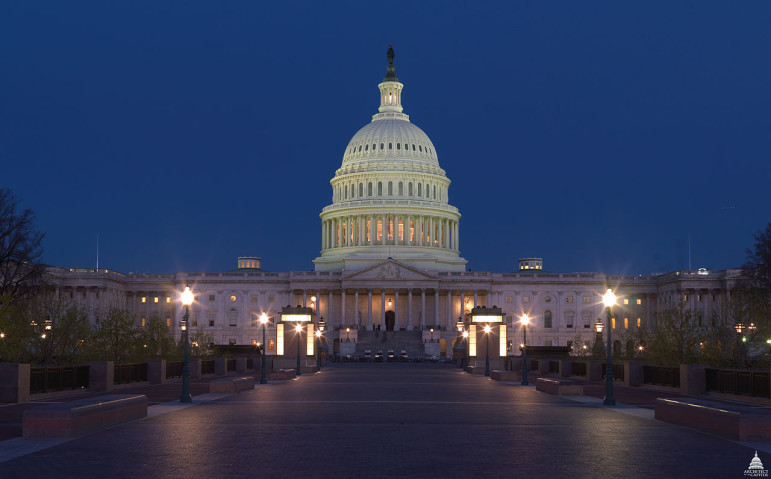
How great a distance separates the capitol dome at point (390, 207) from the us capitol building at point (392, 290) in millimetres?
292

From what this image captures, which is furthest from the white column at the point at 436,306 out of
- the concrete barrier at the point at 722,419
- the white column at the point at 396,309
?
the concrete barrier at the point at 722,419

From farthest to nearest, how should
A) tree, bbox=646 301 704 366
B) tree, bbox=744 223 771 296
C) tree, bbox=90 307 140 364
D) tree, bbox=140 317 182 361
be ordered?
tree, bbox=744 223 771 296 < tree, bbox=140 317 182 361 < tree, bbox=90 307 140 364 < tree, bbox=646 301 704 366

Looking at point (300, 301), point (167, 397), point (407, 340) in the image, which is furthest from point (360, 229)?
point (167, 397)

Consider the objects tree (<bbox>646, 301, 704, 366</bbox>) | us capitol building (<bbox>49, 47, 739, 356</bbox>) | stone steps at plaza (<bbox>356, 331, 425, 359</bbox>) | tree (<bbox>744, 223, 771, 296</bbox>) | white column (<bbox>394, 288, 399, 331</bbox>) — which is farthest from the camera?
white column (<bbox>394, 288, 399, 331</bbox>)

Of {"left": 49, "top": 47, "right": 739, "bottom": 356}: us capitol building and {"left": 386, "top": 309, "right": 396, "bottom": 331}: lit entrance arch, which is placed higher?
{"left": 49, "top": 47, "right": 739, "bottom": 356}: us capitol building

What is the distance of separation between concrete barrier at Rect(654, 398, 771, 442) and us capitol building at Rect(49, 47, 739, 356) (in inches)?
4556

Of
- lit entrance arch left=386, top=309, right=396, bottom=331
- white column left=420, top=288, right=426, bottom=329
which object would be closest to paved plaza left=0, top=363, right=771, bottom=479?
white column left=420, top=288, right=426, bottom=329

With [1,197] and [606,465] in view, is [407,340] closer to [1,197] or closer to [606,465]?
[1,197]

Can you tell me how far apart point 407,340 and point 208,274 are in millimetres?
43784

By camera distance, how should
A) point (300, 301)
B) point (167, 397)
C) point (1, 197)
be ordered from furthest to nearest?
point (300, 301), point (1, 197), point (167, 397)

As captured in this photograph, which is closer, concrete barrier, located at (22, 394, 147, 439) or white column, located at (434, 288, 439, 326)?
concrete barrier, located at (22, 394, 147, 439)

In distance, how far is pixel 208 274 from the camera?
16525 centimetres

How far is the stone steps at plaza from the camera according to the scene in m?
132

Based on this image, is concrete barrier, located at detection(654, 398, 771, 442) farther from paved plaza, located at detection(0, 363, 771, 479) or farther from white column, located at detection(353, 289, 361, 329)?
white column, located at detection(353, 289, 361, 329)
